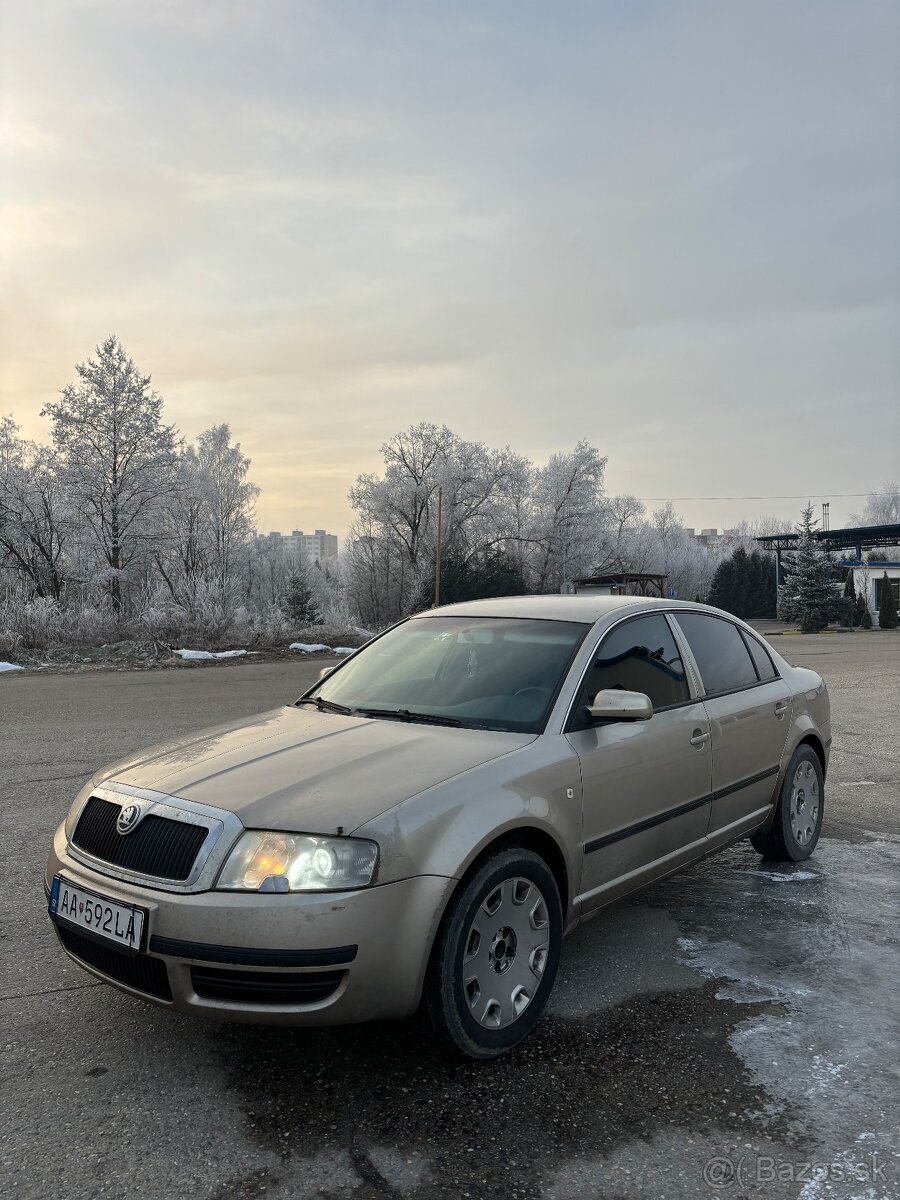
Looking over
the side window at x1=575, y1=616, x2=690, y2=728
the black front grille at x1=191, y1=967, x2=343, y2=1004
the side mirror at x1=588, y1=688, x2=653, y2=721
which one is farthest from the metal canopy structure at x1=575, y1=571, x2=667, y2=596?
the black front grille at x1=191, y1=967, x2=343, y2=1004

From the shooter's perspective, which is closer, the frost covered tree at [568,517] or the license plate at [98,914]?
the license plate at [98,914]

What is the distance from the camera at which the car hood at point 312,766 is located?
9.14 feet

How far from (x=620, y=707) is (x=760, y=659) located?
76.8 inches

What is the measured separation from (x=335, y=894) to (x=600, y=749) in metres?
1.32

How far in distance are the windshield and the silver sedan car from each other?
0.04 ft

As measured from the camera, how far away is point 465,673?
12.9ft

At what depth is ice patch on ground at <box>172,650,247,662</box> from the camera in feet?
62.8

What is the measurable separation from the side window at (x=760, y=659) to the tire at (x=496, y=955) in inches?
92.7

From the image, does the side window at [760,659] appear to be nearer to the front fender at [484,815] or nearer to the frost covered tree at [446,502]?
the front fender at [484,815]

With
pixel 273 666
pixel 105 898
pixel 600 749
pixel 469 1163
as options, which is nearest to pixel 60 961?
pixel 105 898

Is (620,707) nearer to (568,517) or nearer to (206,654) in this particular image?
(206,654)

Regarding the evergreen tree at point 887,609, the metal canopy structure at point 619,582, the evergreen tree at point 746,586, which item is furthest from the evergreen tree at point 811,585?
the evergreen tree at point 746,586

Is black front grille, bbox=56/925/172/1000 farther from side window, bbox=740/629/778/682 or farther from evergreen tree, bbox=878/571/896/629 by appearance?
evergreen tree, bbox=878/571/896/629

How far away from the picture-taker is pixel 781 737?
483cm
